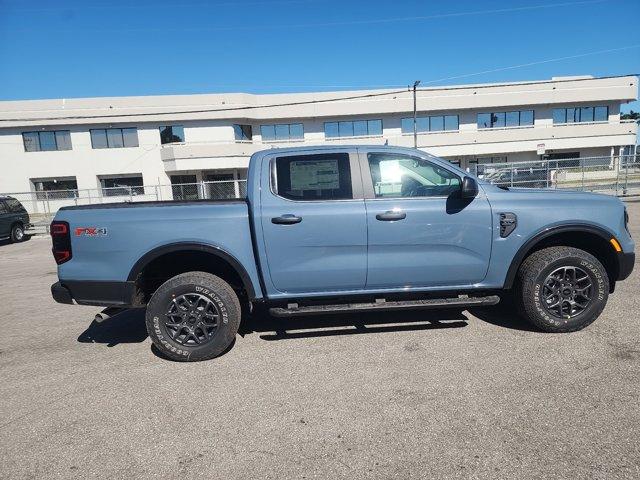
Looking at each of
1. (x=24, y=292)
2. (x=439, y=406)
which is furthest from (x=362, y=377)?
(x=24, y=292)

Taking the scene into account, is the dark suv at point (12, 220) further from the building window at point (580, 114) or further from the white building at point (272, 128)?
the building window at point (580, 114)

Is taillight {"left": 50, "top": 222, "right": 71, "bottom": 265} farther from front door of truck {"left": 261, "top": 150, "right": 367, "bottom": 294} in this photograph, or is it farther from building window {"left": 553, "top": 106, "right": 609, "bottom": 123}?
building window {"left": 553, "top": 106, "right": 609, "bottom": 123}

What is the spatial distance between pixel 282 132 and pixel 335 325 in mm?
32128

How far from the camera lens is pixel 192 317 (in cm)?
375

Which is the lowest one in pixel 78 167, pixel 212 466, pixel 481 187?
pixel 212 466

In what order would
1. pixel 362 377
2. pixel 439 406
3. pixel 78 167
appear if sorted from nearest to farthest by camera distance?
pixel 439 406 < pixel 362 377 < pixel 78 167

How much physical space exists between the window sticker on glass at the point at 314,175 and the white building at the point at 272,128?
27353mm

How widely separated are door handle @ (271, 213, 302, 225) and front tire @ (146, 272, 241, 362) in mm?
795

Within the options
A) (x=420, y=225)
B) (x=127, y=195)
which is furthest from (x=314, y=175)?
(x=127, y=195)

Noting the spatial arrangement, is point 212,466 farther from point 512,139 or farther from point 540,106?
point 540,106

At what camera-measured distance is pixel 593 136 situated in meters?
36.2

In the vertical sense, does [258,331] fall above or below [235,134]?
below

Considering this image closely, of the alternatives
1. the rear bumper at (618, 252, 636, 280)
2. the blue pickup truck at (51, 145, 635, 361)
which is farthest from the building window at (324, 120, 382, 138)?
the rear bumper at (618, 252, 636, 280)

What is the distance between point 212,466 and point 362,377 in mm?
1382
